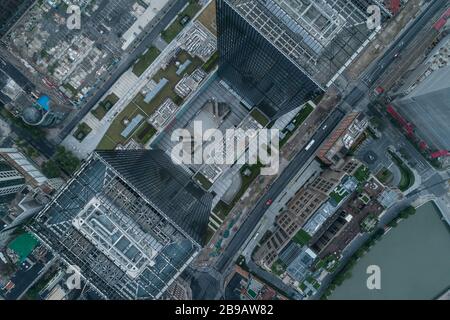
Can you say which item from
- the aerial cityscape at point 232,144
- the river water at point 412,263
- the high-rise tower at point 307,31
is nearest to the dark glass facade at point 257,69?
the high-rise tower at point 307,31

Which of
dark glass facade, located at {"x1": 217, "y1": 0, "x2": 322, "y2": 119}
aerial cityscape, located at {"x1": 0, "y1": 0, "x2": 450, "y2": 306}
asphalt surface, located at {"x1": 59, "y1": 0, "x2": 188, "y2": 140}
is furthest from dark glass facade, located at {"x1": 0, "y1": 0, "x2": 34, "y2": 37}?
dark glass facade, located at {"x1": 217, "y1": 0, "x2": 322, "y2": 119}

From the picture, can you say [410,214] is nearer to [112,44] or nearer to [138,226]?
[138,226]

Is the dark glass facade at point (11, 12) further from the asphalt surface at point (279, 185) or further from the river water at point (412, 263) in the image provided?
the river water at point (412, 263)

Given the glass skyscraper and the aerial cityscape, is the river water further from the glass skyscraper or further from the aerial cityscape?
the glass skyscraper

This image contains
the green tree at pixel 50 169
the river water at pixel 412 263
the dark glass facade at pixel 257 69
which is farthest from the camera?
the river water at pixel 412 263

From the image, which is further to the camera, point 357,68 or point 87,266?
point 357,68

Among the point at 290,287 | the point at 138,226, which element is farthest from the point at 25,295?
the point at 290,287
